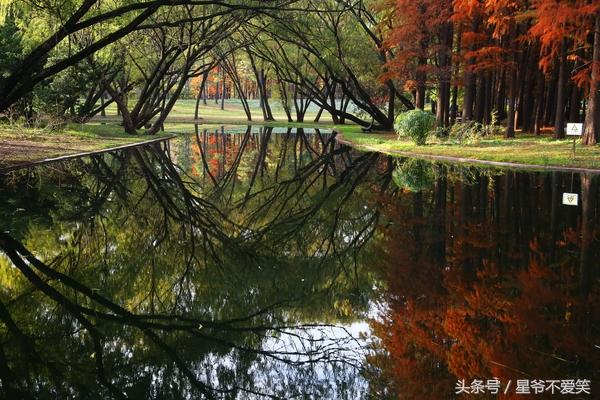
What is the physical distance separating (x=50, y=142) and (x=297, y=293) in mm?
Result: 20741

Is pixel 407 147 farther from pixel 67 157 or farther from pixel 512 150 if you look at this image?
pixel 67 157

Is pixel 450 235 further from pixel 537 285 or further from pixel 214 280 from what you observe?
pixel 214 280

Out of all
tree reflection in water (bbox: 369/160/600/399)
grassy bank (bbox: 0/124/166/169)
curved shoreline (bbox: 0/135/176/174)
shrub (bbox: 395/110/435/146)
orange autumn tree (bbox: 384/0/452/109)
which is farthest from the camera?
orange autumn tree (bbox: 384/0/452/109)

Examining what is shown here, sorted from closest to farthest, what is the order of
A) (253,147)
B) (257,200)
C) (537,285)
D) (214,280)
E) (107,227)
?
(537,285), (214,280), (107,227), (257,200), (253,147)

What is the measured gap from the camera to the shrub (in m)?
27.7

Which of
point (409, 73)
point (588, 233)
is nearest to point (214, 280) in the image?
point (588, 233)

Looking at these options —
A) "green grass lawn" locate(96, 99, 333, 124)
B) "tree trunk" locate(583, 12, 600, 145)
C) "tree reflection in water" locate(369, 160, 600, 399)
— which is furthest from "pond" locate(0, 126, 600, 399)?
"green grass lawn" locate(96, 99, 333, 124)

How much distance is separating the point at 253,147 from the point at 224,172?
1178cm

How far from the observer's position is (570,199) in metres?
13.9

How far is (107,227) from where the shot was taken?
37.2 feet

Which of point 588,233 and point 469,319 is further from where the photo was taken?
Answer: point 588,233

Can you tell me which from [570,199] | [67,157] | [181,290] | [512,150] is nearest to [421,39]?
[512,150]

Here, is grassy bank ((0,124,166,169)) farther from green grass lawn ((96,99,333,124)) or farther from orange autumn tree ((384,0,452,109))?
green grass lawn ((96,99,333,124))

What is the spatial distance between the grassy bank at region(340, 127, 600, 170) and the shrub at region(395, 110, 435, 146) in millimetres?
427
